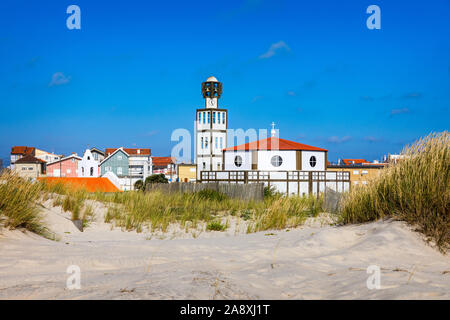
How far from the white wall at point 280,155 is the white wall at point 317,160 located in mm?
1291

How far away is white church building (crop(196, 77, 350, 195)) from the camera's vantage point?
29156mm

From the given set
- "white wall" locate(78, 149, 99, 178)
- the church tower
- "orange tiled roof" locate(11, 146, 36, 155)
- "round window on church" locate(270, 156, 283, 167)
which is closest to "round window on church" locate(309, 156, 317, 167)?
"round window on church" locate(270, 156, 283, 167)

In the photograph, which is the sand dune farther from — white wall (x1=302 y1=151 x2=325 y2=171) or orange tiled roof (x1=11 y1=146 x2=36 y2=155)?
orange tiled roof (x1=11 y1=146 x2=36 y2=155)

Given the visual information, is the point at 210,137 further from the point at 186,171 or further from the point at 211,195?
the point at 211,195

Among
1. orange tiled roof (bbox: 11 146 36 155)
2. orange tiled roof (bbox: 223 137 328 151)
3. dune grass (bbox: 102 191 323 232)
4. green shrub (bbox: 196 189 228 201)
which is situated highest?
orange tiled roof (bbox: 11 146 36 155)

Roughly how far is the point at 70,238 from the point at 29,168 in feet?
234

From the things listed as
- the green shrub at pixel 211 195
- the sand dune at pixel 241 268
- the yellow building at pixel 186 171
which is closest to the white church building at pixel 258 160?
the green shrub at pixel 211 195

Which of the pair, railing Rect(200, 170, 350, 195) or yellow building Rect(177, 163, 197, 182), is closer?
railing Rect(200, 170, 350, 195)

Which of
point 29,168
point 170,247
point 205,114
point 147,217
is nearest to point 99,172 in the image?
point 29,168

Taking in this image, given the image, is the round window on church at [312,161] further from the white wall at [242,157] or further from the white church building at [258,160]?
the white wall at [242,157]

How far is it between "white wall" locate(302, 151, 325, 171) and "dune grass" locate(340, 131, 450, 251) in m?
31.4

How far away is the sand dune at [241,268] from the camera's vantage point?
10.8 ft

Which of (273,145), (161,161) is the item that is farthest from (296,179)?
(161,161)
